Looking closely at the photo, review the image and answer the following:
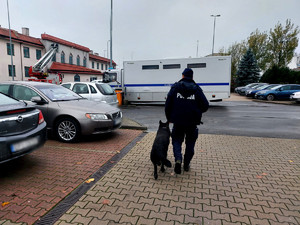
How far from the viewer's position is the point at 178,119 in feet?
12.3

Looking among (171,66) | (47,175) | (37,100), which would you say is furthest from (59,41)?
(47,175)

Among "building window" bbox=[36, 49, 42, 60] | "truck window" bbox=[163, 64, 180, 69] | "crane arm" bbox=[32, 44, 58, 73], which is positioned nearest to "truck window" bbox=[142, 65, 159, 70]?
"truck window" bbox=[163, 64, 180, 69]

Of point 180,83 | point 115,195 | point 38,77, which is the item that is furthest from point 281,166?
point 38,77

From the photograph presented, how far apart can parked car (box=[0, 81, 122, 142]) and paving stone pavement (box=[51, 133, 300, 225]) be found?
1.44 m

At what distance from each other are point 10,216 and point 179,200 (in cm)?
212

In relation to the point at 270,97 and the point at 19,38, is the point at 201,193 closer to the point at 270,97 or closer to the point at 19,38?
the point at 270,97

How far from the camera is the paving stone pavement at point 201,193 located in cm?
263

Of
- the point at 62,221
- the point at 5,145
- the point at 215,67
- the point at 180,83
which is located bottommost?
the point at 62,221

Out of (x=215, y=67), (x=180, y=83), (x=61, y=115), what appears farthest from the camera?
(x=215, y=67)

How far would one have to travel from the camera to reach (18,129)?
3.54 meters

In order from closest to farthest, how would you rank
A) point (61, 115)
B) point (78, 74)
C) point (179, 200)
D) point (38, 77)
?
point (179, 200) → point (61, 115) → point (38, 77) → point (78, 74)

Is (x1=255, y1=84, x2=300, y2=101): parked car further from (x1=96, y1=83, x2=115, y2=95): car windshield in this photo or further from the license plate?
the license plate

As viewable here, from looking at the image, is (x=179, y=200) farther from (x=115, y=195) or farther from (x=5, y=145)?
(x=5, y=145)

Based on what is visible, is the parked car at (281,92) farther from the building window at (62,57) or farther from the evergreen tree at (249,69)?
the building window at (62,57)
